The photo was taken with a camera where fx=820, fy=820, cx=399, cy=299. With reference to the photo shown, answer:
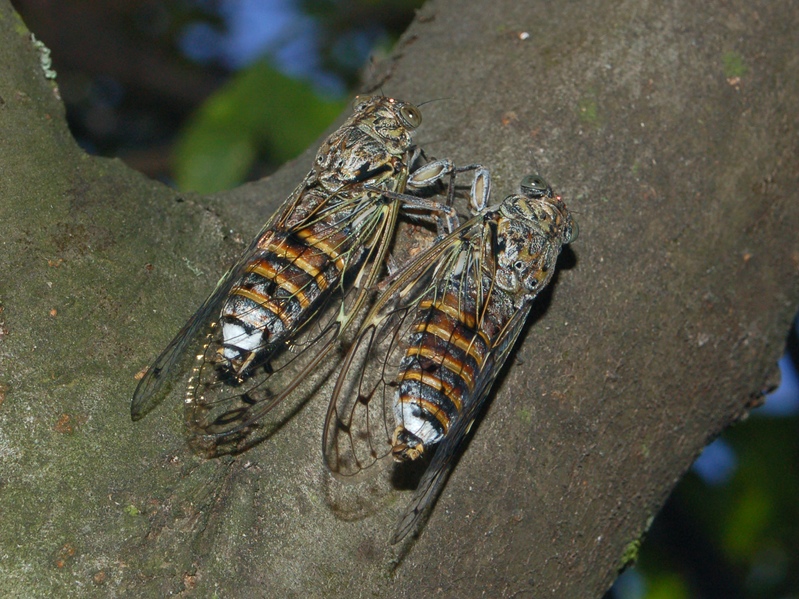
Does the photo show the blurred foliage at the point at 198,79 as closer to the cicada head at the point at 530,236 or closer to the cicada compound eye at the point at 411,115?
the cicada compound eye at the point at 411,115

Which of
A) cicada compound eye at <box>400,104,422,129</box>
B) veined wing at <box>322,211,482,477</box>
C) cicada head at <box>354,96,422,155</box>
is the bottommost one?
veined wing at <box>322,211,482,477</box>

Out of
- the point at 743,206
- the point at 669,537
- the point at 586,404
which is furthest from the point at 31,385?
the point at 669,537

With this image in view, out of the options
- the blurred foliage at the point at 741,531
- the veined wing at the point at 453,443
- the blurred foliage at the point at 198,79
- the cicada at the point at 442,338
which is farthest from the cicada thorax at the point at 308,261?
the blurred foliage at the point at 741,531

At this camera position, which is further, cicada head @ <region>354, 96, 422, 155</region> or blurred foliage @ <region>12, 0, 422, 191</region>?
blurred foliage @ <region>12, 0, 422, 191</region>

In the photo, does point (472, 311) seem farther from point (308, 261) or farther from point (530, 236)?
point (308, 261)

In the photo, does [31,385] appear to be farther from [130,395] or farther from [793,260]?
[793,260]

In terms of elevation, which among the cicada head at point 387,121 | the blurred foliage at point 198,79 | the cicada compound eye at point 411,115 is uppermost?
the cicada compound eye at point 411,115

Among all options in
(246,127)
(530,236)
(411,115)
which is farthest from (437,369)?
(246,127)

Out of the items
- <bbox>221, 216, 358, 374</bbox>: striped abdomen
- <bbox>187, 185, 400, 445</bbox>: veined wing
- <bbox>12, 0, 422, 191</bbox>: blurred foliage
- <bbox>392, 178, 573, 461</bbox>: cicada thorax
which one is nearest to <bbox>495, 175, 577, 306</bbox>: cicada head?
<bbox>392, 178, 573, 461</bbox>: cicada thorax

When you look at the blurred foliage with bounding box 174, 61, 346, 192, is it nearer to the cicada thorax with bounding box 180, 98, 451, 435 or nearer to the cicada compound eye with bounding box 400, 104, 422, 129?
the cicada thorax with bounding box 180, 98, 451, 435
